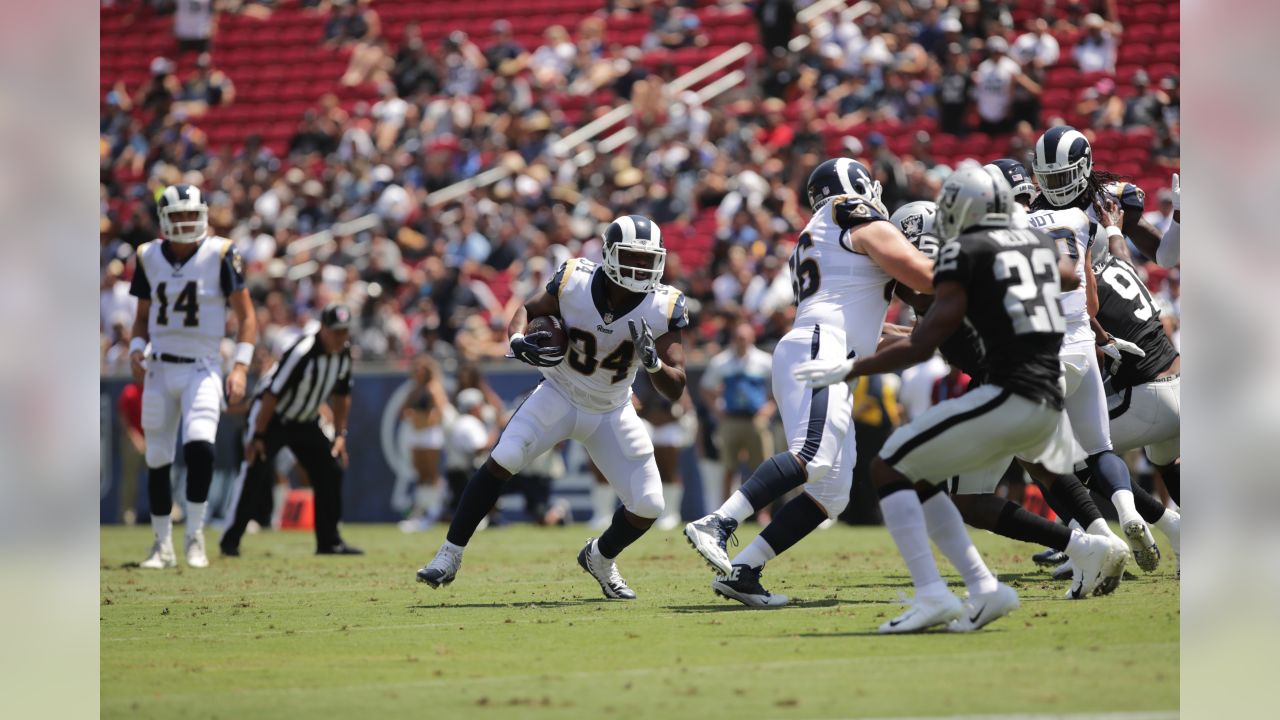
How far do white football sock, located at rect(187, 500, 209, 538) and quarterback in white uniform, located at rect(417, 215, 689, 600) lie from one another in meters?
3.48

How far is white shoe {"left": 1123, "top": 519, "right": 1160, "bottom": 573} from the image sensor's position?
25.9 ft

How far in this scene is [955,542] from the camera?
6379mm

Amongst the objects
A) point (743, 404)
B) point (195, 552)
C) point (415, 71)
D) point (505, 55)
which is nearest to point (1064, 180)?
point (195, 552)

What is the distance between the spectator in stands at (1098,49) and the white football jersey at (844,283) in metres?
12.5

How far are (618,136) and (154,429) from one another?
39.8 feet

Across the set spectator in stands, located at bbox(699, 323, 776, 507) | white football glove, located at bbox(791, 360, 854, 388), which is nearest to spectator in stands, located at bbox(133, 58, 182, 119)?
spectator in stands, located at bbox(699, 323, 776, 507)

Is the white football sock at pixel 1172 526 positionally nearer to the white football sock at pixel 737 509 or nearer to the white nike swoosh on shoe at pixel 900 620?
the white football sock at pixel 737 509

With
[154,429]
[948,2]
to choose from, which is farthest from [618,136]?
[154,429]

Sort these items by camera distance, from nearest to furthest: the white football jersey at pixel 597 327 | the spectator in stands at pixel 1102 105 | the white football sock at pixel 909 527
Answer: the white football sock at pixel 909 527, the white football jersey at pixel 597 327, the spectator in stands at pixel 1102 105

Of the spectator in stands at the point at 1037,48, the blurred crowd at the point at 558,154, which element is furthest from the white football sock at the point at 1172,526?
the spectator in stands at the point at 1037,48

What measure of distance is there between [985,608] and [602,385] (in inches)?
100

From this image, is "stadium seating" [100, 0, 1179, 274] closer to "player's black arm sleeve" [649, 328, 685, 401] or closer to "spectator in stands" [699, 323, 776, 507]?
"spectator in stands" [699, 323, 776, 507]

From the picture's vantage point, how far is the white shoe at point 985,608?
640 centimetres
